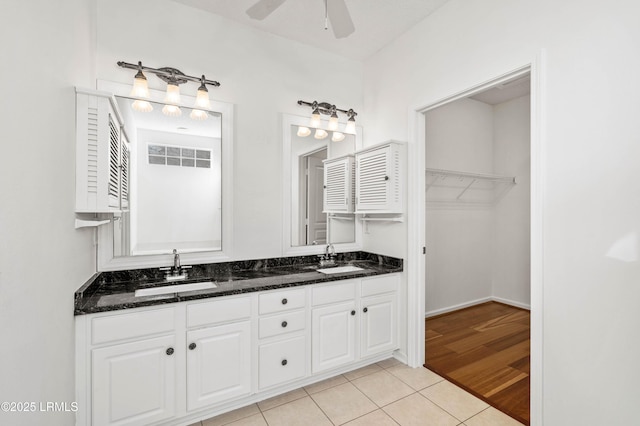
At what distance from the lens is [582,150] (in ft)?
5.17

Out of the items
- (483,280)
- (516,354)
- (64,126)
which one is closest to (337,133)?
(64,126)

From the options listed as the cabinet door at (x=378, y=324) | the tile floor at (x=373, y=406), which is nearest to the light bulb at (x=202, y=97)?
the cabinet door at (x=378, y=324)

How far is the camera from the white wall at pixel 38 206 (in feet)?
2.98

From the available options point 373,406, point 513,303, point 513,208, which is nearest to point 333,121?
point 373,406

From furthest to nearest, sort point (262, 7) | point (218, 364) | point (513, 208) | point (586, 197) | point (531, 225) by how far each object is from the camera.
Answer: point (513, 208) → point (218, 364) → point (531, 225) → point (262, 7) → point (586, 197)

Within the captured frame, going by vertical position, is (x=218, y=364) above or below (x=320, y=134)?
below

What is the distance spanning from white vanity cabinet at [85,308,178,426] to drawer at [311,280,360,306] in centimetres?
97

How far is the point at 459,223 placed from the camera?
400cm

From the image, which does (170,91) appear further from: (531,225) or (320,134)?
(531,225)

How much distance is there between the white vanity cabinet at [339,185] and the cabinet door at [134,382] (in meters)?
1.77

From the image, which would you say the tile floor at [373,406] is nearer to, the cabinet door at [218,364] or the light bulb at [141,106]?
the cabinet door at [218,364]

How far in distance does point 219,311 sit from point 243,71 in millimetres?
1926

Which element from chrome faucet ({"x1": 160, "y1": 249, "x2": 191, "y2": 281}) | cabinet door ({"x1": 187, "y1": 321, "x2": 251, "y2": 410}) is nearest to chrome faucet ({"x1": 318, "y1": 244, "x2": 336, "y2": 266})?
cabinet door ({"x1": 187, "y1": 321, "x2": 251, "y2": 410})

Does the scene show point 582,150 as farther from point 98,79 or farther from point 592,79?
point 98,79
